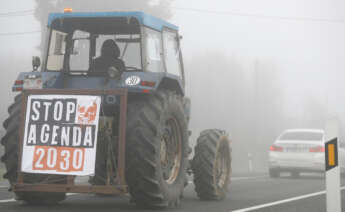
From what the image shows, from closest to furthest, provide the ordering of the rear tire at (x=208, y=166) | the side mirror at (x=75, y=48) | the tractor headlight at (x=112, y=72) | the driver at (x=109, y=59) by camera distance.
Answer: the tractor headlight at (x=112, y=72) → the driver at (x=109, y=59) → the side mirror at (x=75, y=48) → the rear tire at (x=208, y=166)

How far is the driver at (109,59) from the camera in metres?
10.5

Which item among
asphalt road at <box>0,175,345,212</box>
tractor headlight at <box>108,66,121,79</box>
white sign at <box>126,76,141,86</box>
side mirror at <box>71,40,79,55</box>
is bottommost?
asphalt road at <box>0,175,345,212</box>

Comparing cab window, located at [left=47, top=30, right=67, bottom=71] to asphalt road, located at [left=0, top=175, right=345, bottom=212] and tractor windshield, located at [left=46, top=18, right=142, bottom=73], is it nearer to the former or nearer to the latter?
tractor windshield, located at [left=46, top=18, right=142, bottom=73]

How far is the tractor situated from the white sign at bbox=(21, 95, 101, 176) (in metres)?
0.01

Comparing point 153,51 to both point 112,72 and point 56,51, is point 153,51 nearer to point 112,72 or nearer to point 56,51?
point 112,72

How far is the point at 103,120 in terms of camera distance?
9625mm

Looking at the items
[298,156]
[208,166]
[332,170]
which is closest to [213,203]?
[208,166]

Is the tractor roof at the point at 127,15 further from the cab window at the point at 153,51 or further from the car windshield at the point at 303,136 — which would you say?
the car windshield at the point at 303,136

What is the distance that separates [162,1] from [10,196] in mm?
39110

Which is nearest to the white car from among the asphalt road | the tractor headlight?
the asphalt road

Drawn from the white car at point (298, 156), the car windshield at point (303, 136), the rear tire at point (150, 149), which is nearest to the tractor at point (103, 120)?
the rear tire at point (150, 149)

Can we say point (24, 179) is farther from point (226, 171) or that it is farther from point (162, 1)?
point (162, 1)

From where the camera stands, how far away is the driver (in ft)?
34.3

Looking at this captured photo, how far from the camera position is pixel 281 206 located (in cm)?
1127
